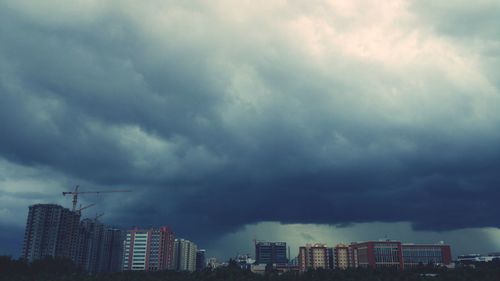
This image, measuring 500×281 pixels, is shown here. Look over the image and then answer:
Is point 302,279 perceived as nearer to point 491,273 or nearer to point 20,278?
point 491,273

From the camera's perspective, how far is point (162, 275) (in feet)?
639

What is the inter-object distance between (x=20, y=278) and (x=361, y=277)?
152 metres

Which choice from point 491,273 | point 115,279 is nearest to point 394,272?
point 491,273

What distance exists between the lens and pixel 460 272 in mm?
180375

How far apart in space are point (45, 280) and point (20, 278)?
13.6 m

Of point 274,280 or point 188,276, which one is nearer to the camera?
point 274,280

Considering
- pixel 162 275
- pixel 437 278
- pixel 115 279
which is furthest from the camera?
pixel 162 275

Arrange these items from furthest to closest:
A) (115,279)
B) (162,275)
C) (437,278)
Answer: (162,275), (115,279), (437,278)

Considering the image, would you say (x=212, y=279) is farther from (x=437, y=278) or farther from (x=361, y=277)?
(x=437, y=278)

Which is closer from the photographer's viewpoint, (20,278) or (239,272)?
(20,278)

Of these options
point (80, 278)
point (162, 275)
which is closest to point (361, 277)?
point (162, 275)

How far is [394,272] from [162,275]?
11189 cm

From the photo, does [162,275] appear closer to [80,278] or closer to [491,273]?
[80,278]


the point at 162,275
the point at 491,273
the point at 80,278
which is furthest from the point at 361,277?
the point at 80,278
